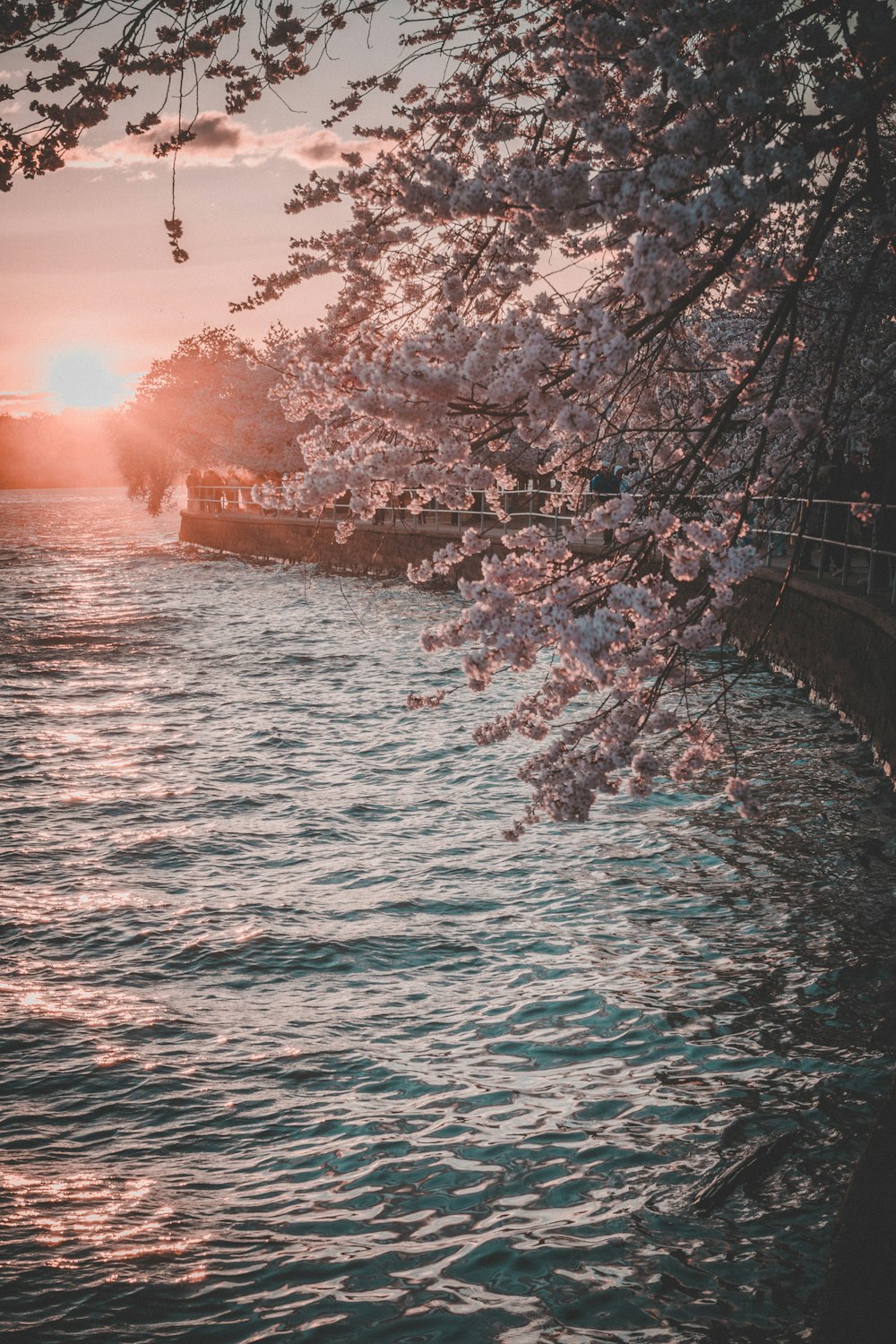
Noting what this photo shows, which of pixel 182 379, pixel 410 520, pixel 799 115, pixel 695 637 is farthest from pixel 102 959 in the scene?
pixel 182 379

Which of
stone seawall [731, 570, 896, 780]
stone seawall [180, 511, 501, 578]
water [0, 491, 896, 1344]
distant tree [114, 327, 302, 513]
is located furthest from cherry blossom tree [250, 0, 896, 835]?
distant tree [114, 327, 302, 513]

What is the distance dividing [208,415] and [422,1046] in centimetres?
6542

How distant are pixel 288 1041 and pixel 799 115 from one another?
5462 mm

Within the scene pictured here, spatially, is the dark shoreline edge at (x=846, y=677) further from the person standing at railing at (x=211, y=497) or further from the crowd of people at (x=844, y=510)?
the person standing at railing at (x=211, y=497)

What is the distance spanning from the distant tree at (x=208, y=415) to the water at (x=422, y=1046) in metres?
52.5

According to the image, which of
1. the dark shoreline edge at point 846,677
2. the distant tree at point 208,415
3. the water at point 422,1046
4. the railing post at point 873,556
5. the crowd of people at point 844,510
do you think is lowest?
the water at point 422,1046

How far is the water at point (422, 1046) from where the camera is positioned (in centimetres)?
480

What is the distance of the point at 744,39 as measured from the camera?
4.57m

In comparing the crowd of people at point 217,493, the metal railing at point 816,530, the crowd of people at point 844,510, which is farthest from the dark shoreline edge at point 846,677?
the crowd of people at point 217,493

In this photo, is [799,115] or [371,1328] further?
[799,115]

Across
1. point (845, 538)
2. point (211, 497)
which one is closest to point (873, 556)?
point (845, 538)

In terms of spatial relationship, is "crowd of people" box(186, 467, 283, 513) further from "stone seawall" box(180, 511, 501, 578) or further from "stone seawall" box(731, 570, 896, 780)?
"stone seawall" box(731, 570, 896, 780)

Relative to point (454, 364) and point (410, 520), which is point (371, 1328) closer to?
point (454, 364)

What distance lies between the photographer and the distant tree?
65250 mm
